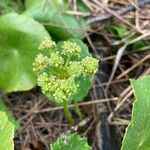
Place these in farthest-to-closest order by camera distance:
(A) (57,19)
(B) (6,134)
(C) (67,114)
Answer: (A) (57,19) → (C) (67,114) → (B) (6,134)

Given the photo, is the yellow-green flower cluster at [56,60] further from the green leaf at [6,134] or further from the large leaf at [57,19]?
the large leaf at [57,19]

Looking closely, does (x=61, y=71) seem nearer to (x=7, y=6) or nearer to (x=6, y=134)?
(x=6, y=134)

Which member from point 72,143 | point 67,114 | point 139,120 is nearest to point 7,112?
point 67,114

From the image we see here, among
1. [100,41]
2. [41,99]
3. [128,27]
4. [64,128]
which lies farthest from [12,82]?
[128,27]

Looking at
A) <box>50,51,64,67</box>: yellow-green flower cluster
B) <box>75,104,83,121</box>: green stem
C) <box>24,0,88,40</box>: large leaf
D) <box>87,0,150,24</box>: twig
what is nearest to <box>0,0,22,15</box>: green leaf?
<box>24,0,88,40</box>: large leaf

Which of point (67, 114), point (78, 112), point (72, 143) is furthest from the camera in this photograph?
point (78, 112)

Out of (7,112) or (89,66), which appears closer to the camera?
(89,66)

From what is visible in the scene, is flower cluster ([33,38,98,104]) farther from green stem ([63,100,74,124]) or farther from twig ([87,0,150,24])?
twig ([87,0,150,24])

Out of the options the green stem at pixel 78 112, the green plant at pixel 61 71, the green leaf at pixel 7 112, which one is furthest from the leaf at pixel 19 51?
the green plant at pixel 61 71

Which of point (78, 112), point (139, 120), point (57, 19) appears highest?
point (57, 19)
